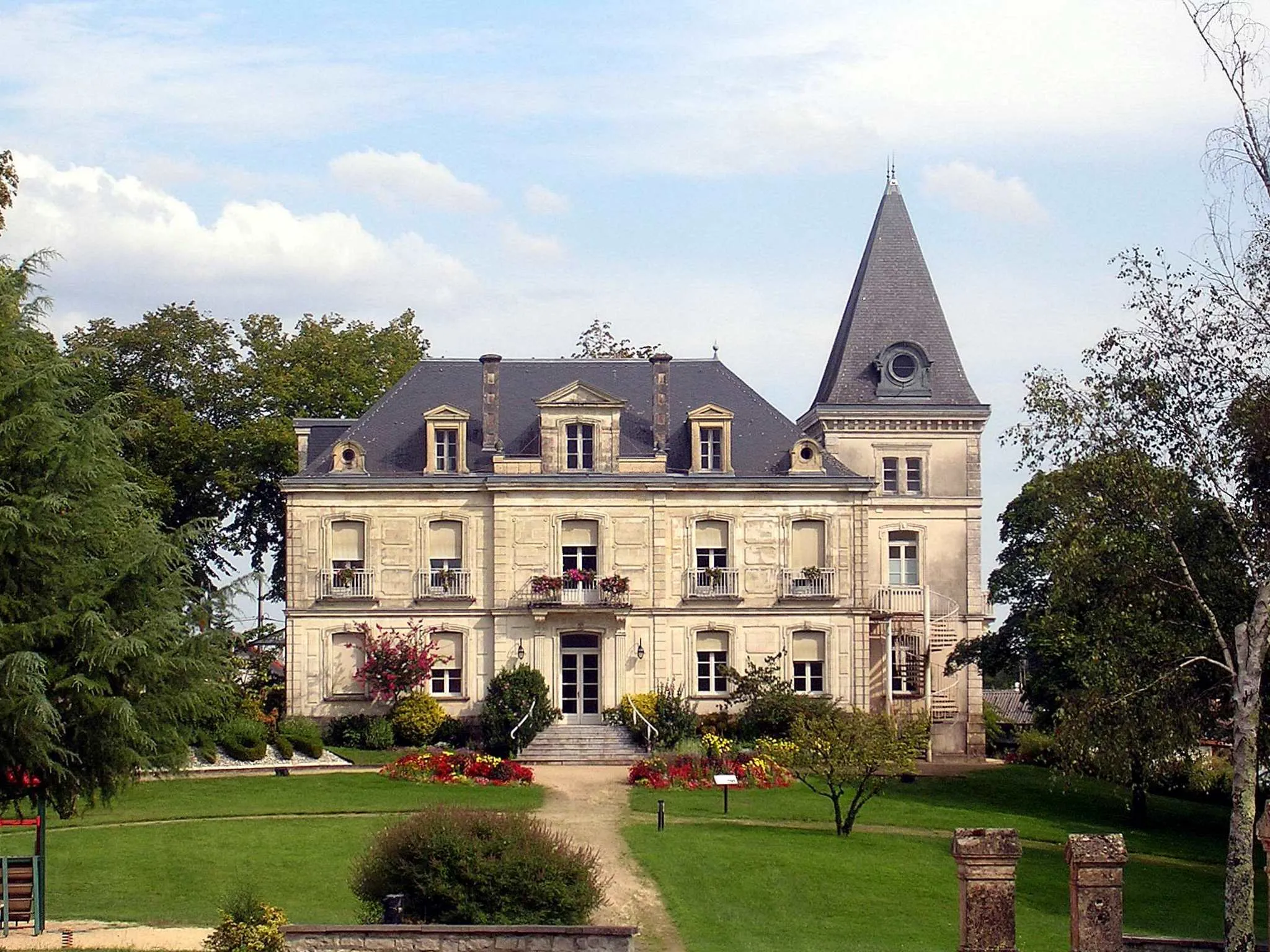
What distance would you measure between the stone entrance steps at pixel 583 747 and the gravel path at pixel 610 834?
0.71 meters

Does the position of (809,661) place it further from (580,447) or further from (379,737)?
(379,737)

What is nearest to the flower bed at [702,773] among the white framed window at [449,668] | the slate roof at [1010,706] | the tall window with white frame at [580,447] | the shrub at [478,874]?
the white framed window at [449,668]

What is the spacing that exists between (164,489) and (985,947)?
109 ft

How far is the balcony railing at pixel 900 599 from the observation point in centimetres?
4753

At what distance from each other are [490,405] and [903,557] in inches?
477

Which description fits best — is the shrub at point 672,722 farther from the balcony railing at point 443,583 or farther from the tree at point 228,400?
the tree at point 228,400

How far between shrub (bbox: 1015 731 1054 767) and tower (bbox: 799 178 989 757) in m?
1.08

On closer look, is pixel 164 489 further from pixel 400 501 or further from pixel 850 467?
pixel 850 467

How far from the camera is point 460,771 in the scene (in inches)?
1462

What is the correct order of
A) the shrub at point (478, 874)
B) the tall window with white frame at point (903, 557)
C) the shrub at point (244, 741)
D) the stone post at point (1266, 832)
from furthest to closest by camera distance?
1. the tall window with white frame at point (903, 557)
2. the shrub at point (244, 741)
3. the shrub at point (478, 874)
4. the stone post at point (1266, 832)

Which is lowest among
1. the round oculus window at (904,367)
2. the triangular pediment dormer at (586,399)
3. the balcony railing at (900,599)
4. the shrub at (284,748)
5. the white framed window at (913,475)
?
the shrub at (284,748)

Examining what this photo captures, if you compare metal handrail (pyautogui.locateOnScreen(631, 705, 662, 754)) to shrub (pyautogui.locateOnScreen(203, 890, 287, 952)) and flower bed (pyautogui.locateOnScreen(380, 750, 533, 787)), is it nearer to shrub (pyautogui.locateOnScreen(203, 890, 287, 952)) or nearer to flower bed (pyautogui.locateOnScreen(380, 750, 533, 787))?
flower bed (pyautogui.locateOnScreen(380, 750, 533, 787))

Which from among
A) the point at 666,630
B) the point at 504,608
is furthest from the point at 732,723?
the point at 504,608

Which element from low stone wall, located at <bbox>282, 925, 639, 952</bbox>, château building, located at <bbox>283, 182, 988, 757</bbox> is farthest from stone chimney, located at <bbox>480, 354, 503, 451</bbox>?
low stone wall, located at <bbox>282, 925, 639, 952</bbox>
